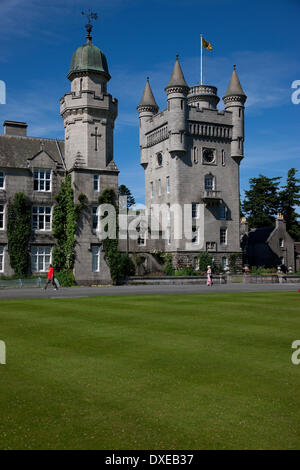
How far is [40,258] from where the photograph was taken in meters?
39.4

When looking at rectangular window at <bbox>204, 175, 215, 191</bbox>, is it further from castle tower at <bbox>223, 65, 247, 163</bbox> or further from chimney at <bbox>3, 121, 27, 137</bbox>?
chimney at <bbox>3, 121, 27, 137</bbox>

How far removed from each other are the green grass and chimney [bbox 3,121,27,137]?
32113mm

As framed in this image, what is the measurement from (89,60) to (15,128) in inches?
343

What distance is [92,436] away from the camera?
5270mm

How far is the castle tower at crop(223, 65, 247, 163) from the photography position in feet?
186

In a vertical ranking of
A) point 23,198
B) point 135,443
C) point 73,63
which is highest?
point 73,63

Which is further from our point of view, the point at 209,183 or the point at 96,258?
the point at 209,183

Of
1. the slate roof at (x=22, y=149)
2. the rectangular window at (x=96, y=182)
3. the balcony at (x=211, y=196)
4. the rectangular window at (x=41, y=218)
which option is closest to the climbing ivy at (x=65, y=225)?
the rectangular window at (x=41, y=218)

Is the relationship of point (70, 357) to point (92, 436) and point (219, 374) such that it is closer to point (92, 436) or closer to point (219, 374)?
point (219, 374)

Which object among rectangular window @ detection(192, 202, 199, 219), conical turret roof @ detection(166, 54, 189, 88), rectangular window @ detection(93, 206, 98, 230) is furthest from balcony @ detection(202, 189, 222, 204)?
rectangular window @ detection(93, 206, 98, 230)

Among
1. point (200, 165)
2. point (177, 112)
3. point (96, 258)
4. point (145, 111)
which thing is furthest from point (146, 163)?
point (96, 258)

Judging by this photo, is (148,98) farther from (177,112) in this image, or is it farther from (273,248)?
(273,248)

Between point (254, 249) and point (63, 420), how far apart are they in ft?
209

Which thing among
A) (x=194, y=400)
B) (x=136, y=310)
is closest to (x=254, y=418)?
(x=194, y=400)
